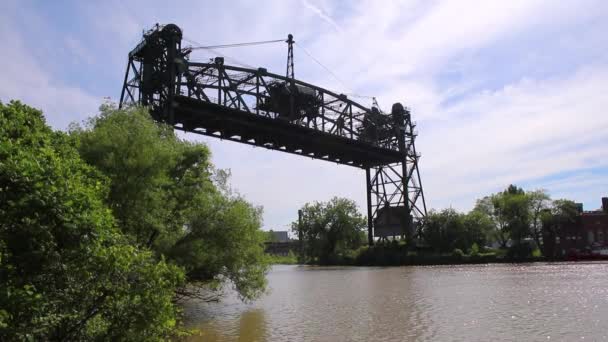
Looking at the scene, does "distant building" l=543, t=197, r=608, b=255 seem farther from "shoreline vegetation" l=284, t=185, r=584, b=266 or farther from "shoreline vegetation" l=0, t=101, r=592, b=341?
"shoreline vegetation" l=0, t=101, r=592, b=341

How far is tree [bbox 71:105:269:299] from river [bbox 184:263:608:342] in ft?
8.06

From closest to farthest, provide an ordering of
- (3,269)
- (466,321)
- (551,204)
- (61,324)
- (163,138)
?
(3,269) < (61,324) < (466,321) < (163,138) < (551,204)

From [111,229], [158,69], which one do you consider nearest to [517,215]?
[158,69]

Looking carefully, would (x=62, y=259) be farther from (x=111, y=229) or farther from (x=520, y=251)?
(x=520, y=251)

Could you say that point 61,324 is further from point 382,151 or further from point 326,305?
point 382,151

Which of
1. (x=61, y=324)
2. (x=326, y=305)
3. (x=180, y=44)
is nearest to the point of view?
(x=61, y=324)

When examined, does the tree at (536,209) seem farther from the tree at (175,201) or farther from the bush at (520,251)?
the tree at (175,201)

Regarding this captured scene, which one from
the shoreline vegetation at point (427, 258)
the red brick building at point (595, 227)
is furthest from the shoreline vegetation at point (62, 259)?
the red brick building at point (595, 227)

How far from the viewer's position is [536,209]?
70.9 m

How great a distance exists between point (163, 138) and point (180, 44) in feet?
90.9

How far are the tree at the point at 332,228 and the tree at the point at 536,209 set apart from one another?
2745 cm

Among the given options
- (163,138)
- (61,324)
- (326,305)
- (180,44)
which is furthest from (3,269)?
(180,44)

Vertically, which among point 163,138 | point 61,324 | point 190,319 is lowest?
point 190,319

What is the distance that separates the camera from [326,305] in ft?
79.8
